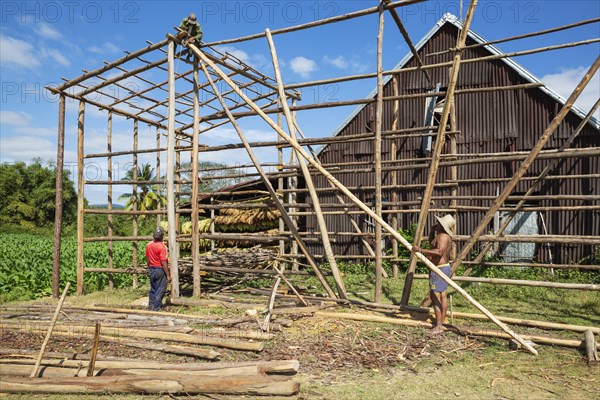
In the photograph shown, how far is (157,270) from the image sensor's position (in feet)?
24.9

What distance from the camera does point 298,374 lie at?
4.30 meters

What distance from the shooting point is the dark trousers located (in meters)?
7.43

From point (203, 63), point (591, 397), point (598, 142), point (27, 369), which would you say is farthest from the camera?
point (598, 142)

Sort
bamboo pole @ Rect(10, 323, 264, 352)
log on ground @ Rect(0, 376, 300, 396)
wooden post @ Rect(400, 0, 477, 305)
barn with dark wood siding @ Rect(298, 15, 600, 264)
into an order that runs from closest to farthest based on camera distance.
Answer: log on ground @ Rect(0, 376, 300, 396) → bamboo pole @ Rect(10, 323, 264, 352) → wooden post @ Rect(400, 0, 477, 305) → barn with dark wood siding @ Rect(298, 15, 600, 264)

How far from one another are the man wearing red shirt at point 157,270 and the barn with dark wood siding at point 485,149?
468cm

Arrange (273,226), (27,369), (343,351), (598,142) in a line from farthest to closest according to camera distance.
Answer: (273,226) → (598,142) → (343,351) → (27,369)

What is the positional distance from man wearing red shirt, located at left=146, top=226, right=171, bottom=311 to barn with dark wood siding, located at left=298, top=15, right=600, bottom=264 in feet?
15.4

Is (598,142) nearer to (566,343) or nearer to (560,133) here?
(560,133)

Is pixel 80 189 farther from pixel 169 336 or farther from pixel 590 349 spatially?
pixel 590 349

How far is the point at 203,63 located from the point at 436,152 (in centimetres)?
490

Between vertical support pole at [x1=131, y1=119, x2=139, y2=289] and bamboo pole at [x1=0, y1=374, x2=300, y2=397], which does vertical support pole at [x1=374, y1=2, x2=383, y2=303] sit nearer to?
bamboo pole at [x1=0, y1=374, x2=300, y2=397]

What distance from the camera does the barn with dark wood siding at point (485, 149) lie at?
37.4ft

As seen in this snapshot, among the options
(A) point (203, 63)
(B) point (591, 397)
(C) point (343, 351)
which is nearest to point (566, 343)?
(B) point (591, 397)

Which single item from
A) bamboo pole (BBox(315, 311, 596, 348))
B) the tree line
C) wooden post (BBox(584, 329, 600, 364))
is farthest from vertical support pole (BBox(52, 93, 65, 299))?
the tree line
